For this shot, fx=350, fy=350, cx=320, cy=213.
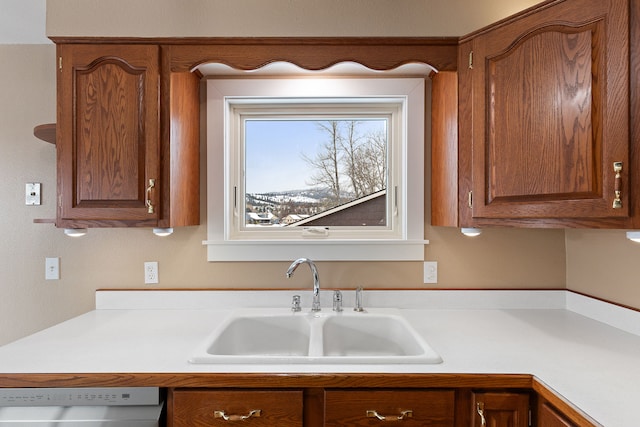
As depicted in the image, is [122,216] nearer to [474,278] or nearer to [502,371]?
[502,371]

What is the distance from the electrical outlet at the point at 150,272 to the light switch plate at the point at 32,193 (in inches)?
25.3

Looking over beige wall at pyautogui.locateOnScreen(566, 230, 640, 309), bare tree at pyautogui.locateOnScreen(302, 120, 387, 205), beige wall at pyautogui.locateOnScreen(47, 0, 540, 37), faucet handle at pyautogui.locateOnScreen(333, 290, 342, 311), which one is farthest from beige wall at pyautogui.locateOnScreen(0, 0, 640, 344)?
beige wall at pyautogui.locateOnScreen(47, 0, 540, 37)

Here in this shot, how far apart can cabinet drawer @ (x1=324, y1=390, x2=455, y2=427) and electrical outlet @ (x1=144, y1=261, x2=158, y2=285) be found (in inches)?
43.8

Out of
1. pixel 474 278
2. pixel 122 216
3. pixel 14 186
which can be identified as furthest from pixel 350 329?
pixel 14 186

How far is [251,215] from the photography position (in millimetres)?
1867

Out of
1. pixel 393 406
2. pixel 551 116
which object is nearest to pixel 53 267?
pixel 393 406

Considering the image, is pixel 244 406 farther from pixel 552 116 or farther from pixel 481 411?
pixel 552 116

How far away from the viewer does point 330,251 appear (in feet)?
5.68

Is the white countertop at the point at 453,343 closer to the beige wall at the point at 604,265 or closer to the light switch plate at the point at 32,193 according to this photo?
the beige wall at the point at 604,265

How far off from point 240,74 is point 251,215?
0.71 meters

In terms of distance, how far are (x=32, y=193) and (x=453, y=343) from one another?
2051 mm

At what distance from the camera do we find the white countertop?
0.96 metres

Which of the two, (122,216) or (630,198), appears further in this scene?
(122,216)

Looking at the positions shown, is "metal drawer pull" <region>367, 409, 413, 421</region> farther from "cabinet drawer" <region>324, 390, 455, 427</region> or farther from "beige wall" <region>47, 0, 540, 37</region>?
"beige wall" <region>47, 0, 540, 37</region>
